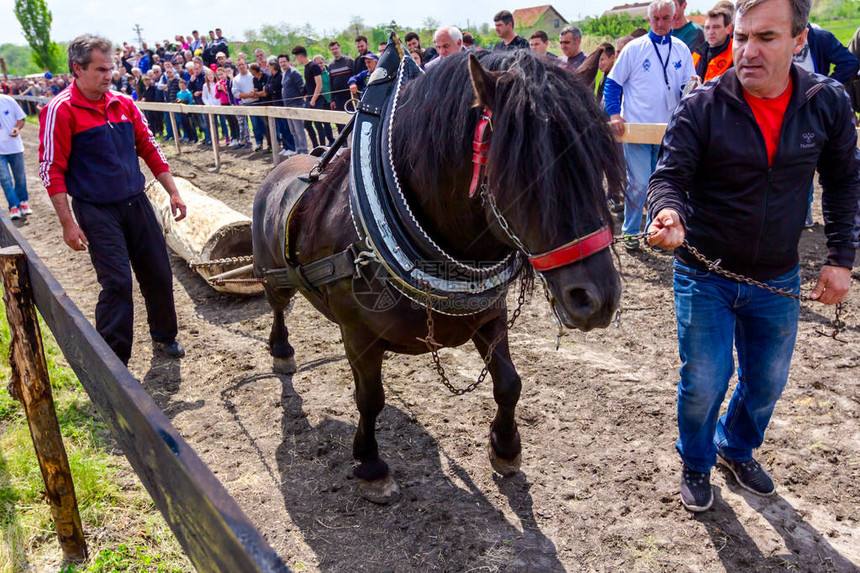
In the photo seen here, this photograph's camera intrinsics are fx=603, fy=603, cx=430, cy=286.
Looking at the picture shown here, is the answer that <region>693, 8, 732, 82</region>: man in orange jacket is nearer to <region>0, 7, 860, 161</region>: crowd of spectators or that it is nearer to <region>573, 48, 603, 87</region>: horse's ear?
<region>0, 7, 860, 161</region>: crowd of spectators

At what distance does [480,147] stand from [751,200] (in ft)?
3.52

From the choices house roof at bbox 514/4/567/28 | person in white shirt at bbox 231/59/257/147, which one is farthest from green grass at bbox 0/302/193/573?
house roof at bbox 514/4/567/28

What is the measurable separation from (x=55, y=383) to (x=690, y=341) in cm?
384

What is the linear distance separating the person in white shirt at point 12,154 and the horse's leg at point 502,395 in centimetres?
832

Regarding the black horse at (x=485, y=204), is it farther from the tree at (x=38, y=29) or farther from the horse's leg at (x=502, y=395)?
the tree at (x=38, y=29)

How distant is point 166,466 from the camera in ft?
4.66

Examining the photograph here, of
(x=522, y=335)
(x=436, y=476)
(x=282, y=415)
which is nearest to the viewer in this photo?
(x=436, y=476)

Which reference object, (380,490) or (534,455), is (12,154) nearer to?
(380,490)

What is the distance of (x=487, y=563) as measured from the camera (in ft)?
7.97

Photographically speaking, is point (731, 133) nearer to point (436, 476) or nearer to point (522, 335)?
point (436, 476)

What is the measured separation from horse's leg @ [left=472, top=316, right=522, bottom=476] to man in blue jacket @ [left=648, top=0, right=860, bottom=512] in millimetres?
733

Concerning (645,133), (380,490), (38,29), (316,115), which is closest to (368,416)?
(380,490)

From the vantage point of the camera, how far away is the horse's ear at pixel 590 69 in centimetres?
207

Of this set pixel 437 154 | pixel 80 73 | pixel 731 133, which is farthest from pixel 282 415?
pixel 731 133
